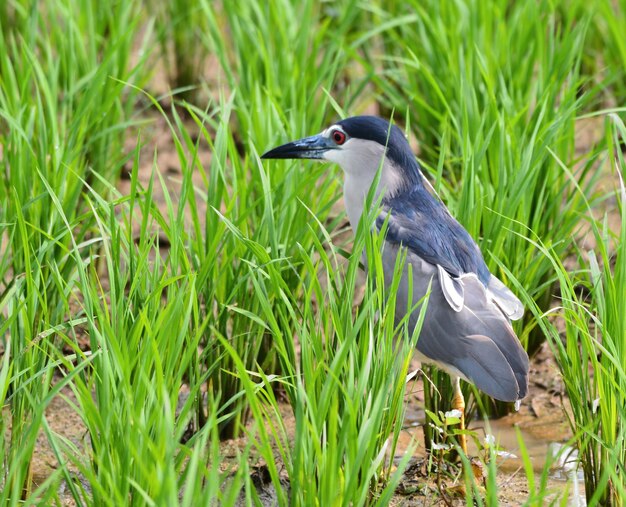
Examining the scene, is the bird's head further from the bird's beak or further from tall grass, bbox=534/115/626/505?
tall grass, bbox=534/115/626/505

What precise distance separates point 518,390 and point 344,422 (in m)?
0.61

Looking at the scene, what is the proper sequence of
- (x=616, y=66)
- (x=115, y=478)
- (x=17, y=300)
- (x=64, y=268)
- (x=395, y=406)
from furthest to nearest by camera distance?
(x=616, y=66), (x=64, y=268), (x=17, y=300), (x=395, y=406), (x=115, y=478)

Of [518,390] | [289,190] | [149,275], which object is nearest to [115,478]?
[149,275]

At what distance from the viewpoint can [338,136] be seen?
3.03 metres

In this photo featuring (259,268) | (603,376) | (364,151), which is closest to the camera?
(603,376)

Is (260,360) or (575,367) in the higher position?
(575,367)

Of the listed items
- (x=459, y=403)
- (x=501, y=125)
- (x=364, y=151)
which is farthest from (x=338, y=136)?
(x=459, y=403)

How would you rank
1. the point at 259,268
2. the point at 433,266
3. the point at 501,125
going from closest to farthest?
the point at 259,268, the point at 433,266, the point at 501,125

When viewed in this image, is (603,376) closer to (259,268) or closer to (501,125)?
(259,268)

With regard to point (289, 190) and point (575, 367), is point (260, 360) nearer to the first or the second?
point (289, 190)

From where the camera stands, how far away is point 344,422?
6.72ft

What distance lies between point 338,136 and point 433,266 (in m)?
0.52

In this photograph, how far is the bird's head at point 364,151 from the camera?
294 cm

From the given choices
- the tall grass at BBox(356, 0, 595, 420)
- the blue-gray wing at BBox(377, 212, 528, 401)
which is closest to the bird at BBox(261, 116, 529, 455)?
the blue-gray wing at BBox(377, 212, 528, 401)
